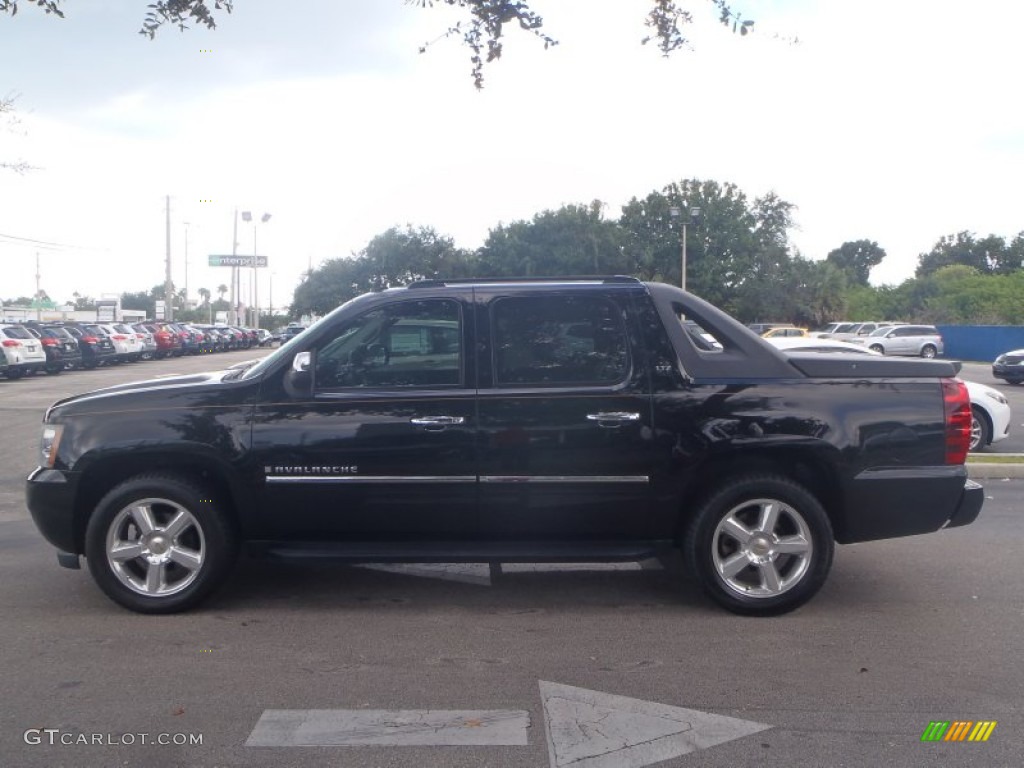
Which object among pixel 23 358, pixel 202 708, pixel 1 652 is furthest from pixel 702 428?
pixel 23 358


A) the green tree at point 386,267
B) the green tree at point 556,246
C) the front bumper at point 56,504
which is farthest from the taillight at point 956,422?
the green tree at point 556,246

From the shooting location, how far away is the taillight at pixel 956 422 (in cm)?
582

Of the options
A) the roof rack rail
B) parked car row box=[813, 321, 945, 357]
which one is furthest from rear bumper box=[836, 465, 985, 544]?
parked car row box=[813, 321, 945, 357]

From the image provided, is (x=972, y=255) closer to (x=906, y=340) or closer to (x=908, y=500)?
(x=906, y=340)

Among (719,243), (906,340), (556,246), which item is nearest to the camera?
(556,246)

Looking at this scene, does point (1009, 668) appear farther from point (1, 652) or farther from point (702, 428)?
point (1, 652)

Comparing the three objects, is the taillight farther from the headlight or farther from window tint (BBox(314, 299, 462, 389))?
the headlight

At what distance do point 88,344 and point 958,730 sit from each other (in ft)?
113

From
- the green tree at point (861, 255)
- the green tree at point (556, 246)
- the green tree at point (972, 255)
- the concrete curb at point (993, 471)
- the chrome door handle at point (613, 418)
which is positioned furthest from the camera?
the green tree at point (861, 255)

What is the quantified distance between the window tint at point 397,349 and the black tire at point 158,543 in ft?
3.31

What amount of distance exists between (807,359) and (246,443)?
3.29 metres

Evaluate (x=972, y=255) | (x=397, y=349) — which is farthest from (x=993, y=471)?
(x=972, y=255)

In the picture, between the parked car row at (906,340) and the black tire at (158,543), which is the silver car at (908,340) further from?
the black tire at (158,543)

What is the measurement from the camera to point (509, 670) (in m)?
5.05
